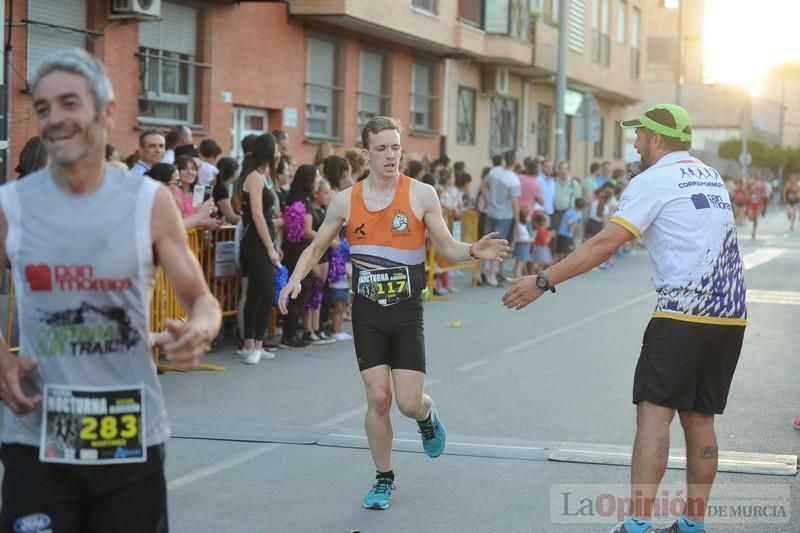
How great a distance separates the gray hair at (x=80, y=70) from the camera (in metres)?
3.45

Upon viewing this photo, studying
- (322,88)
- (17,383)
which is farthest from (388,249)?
(322,88)

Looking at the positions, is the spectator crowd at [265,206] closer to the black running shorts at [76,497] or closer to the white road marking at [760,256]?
the black running shorts at [76,497]

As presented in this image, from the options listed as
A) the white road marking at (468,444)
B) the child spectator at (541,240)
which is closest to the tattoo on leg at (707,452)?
the white road marking at (468,444)

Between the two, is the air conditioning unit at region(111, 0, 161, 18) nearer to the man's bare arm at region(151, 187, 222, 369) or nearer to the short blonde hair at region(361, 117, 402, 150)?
the short blonde hair at region(361, 117, 402, 150)

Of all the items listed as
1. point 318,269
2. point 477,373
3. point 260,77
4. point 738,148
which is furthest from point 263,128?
point 738,148

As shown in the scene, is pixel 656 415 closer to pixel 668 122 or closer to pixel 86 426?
pixel 668 122

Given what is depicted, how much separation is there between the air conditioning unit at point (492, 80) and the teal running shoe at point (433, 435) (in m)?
25.0

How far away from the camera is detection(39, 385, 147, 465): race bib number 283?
138 inches

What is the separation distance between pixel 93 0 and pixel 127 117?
1675 mm

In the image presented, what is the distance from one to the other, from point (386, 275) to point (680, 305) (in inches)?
66.4

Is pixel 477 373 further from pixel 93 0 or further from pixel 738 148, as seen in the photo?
pixel 738 148

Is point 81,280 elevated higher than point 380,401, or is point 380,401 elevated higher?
point 81,280

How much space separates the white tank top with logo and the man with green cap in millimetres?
2562

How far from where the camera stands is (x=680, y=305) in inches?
215
